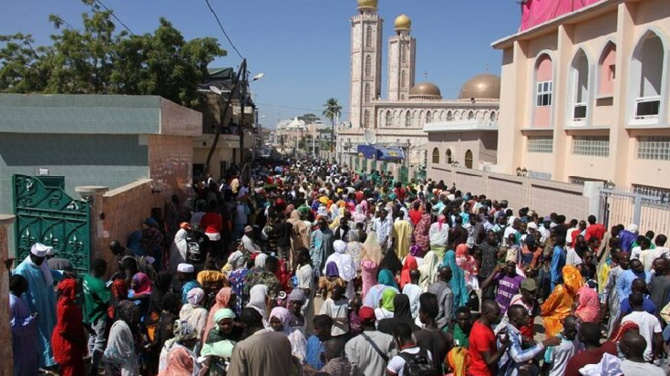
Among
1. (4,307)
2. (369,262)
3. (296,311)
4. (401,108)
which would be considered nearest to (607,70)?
(369,262)

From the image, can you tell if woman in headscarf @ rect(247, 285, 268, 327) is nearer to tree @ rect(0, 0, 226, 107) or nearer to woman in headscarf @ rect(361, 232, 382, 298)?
woman in headscarf @ rect(361, 232, 382, 298)

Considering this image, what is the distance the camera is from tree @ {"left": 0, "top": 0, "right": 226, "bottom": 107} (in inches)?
1014

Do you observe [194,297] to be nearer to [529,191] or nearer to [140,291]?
[140,291]

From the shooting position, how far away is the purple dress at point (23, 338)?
5250mm

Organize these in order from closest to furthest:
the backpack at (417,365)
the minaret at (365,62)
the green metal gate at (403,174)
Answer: the backpack at (417,365) < the green metal gate at (403,174) < the minaret at (365,62)

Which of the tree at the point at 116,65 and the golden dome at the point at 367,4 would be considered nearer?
the tree at the point at 116,65

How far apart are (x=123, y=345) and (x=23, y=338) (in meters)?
1.12

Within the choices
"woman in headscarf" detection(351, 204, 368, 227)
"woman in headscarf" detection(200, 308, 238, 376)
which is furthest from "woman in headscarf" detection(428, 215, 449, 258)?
"woman in headscarf" detection(200, 308, 238, 376)

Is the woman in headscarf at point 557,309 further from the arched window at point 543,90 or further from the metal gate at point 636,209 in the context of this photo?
the arched window at point 543,90

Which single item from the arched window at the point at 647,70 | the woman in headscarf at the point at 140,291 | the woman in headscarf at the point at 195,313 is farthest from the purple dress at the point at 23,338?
the arched window at the point at 647,70

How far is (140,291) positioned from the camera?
612cm

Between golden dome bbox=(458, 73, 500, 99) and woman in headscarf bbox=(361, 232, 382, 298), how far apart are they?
59779mm

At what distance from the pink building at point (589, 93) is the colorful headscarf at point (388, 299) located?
11.8 m

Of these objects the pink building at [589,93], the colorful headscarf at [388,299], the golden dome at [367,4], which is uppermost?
the golden dome at [367,4]
